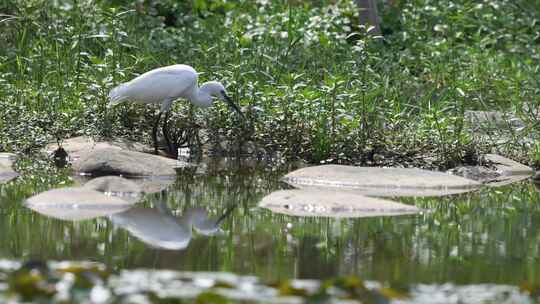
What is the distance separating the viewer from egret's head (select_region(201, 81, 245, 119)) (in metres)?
10.4

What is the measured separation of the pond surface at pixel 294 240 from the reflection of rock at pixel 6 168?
337mm

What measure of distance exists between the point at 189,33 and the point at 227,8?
Result: 150 centimetres

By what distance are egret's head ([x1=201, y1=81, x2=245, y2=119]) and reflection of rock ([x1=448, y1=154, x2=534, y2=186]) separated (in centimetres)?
211

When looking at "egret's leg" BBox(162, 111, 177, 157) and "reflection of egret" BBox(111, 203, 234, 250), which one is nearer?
"reflection of egret" BBox(111, 203, 234, 250)

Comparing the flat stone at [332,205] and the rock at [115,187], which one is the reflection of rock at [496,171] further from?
the rock at [115,187]

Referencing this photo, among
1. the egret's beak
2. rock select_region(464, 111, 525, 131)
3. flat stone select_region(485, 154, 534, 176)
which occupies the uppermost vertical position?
the egret's beak

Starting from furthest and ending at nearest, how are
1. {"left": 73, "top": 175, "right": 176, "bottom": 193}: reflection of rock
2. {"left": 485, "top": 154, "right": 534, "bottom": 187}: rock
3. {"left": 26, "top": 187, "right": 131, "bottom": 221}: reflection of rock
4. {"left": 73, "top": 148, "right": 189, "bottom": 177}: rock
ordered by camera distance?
{"left": 485, "top": 154, "right": 534, "bottom": 187}: rock
{"left": 73, "top": 148, "right": 189, "bottom": 177}: rock
{"left": 73, "top": 175, "right": 176, "bottom": 193}: reflection of rock
{"left": 26, "top": 187, "right": 131, "bottom": 221}: reflection of rock

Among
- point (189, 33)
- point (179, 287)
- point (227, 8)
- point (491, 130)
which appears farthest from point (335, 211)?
point (227, 8)

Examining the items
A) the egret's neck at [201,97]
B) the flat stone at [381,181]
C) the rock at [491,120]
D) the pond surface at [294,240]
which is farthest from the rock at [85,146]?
the rock at [491,120]

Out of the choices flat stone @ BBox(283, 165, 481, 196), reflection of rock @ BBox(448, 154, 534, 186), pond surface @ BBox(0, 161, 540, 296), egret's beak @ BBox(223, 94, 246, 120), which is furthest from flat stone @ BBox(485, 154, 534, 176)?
egret's beak @ BBox(223, 94, 246, 120)

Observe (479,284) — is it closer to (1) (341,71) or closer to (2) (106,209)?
(2) (106,209)

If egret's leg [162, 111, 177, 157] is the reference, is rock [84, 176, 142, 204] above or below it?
below

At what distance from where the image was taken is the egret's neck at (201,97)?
10430 mm

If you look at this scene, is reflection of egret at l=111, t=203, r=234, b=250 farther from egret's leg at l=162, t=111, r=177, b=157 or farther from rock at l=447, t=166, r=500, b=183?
egret's leg at l=162, t=111, r=177, b=157
